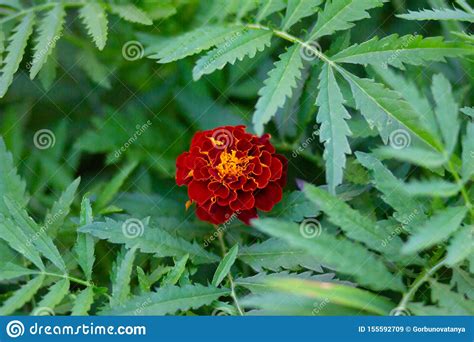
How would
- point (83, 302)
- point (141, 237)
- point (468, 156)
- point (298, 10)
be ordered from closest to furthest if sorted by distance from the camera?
point (468, 156) < point (83, 302) < point (141, 237) < point (298, 10)

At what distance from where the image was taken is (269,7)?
163 cm

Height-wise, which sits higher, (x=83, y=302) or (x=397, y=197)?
(x=397, y=197)

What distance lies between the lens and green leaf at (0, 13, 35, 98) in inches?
61.2

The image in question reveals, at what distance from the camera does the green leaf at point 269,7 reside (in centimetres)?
162

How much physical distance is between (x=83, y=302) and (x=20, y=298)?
12cm

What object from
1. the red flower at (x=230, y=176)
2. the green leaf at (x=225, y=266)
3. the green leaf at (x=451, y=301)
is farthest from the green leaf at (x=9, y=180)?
the green leaf at (x=451, y=301)

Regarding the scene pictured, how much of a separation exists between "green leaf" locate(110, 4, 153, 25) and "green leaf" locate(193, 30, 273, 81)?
0.85 feet

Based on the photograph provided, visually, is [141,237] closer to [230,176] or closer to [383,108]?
[230,176]

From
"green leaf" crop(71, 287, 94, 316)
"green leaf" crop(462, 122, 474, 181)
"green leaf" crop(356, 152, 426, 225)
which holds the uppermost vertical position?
"green leaf" crop(462, 122, 474, 181)

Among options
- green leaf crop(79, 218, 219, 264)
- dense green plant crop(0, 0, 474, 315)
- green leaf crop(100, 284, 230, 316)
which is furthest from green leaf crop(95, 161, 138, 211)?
green leaf crop(100, 284, 230, 316)

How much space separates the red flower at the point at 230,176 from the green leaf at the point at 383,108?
0.25 metres

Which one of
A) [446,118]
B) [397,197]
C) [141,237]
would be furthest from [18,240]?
[446,118]

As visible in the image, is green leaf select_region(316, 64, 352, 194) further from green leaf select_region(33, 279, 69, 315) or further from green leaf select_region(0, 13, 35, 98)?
green leaf select_region(0, 13, 35, 98)

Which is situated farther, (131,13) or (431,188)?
(131,13)
